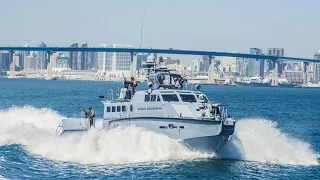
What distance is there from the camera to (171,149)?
35.1 m

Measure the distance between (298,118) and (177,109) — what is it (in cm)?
4165

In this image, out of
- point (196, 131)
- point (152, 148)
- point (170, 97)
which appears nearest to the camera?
point (196, 131)

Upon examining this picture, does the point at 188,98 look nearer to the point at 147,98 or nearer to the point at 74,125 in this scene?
the point at 147,98

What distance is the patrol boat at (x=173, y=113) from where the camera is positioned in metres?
34.6

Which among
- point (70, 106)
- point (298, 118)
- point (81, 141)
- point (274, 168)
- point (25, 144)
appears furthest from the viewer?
point (70, 106)

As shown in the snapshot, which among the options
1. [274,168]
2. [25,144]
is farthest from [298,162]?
[25,144]

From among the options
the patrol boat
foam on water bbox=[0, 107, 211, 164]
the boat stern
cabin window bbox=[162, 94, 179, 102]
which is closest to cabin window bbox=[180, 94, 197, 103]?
the patrol boat

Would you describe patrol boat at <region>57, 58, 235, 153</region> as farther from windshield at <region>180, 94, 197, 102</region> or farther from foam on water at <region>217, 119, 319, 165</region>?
foam on water at <region>217, 119, 319, 165</region>

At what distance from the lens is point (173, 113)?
1398 inches

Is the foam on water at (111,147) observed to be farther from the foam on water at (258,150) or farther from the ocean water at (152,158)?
the foam on water at (258,150)

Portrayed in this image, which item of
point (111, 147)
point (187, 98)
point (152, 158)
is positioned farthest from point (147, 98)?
point (152, 158)

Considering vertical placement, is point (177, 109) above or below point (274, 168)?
above

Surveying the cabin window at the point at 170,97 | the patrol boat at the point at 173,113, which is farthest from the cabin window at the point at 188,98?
the cabin window at the point at 170,97

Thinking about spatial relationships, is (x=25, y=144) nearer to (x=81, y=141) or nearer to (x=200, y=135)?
(x=81, y=141)
